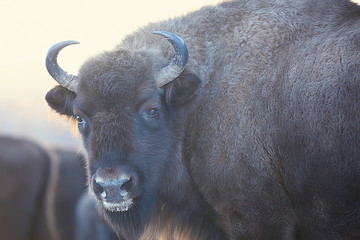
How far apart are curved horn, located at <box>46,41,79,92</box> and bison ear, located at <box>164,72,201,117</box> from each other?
3.79 ft

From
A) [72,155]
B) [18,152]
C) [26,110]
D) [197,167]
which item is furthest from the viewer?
[26,110]

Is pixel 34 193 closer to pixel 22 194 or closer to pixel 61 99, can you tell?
pixel 22 194

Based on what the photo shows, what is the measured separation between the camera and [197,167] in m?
6.82

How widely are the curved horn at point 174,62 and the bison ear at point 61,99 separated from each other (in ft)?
3.83

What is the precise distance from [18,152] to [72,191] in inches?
50.5

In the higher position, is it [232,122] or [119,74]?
[119,74]

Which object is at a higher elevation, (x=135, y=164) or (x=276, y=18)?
(x=276, y=18)

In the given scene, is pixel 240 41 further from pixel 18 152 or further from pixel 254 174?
pixel 18 152

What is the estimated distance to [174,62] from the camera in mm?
6789

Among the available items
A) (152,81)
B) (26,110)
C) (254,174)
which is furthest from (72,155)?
(26,110)

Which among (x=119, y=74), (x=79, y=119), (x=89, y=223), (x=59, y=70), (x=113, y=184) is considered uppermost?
(x=119, y=74)

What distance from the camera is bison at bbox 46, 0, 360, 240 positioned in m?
6.03

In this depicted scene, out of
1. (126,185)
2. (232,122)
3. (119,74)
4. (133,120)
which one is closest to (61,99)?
(119,74)

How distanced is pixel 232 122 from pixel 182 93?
761 mm
